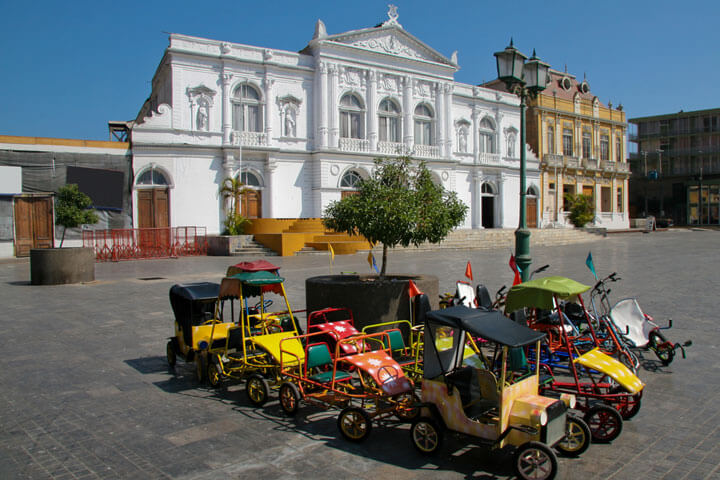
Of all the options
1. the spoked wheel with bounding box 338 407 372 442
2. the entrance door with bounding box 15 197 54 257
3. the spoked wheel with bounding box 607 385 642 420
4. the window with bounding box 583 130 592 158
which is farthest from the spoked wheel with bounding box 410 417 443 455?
the window with bounding box 583 130 592 158

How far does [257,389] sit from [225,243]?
21.2 metres

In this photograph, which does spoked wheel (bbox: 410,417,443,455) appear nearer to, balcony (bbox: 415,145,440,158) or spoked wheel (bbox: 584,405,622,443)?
spoked wheel (bbox: 584,405,622,443)

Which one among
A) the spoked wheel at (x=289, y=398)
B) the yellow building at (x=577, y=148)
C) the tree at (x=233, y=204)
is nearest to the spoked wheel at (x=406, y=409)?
the spoked wheel at (x=289, y=398)

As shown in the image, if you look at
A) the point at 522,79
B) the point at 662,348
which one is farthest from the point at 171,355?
the point at 522,79

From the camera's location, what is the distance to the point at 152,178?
28938 mm

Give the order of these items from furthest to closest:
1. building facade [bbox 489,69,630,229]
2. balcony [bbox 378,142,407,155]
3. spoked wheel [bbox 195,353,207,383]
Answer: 1. building facade [bbox 489,69,630,229]
2. balcony [bbox 378,142,407,155]
3. spoked wheel [bbox 195,353,207,383]

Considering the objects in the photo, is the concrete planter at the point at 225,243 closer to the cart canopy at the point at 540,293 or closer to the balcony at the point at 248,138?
the balcony at the point at 248,138

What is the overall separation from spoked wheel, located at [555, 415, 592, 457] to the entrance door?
87.3 feet

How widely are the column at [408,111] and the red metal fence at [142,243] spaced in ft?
50.2

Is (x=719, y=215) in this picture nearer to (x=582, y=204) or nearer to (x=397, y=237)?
(x=582, y=204)

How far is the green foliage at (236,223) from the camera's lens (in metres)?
28.6

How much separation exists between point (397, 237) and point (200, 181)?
2347cm

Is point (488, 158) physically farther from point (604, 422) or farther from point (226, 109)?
point (604, 422)

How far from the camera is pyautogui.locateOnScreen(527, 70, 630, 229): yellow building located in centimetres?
4641
